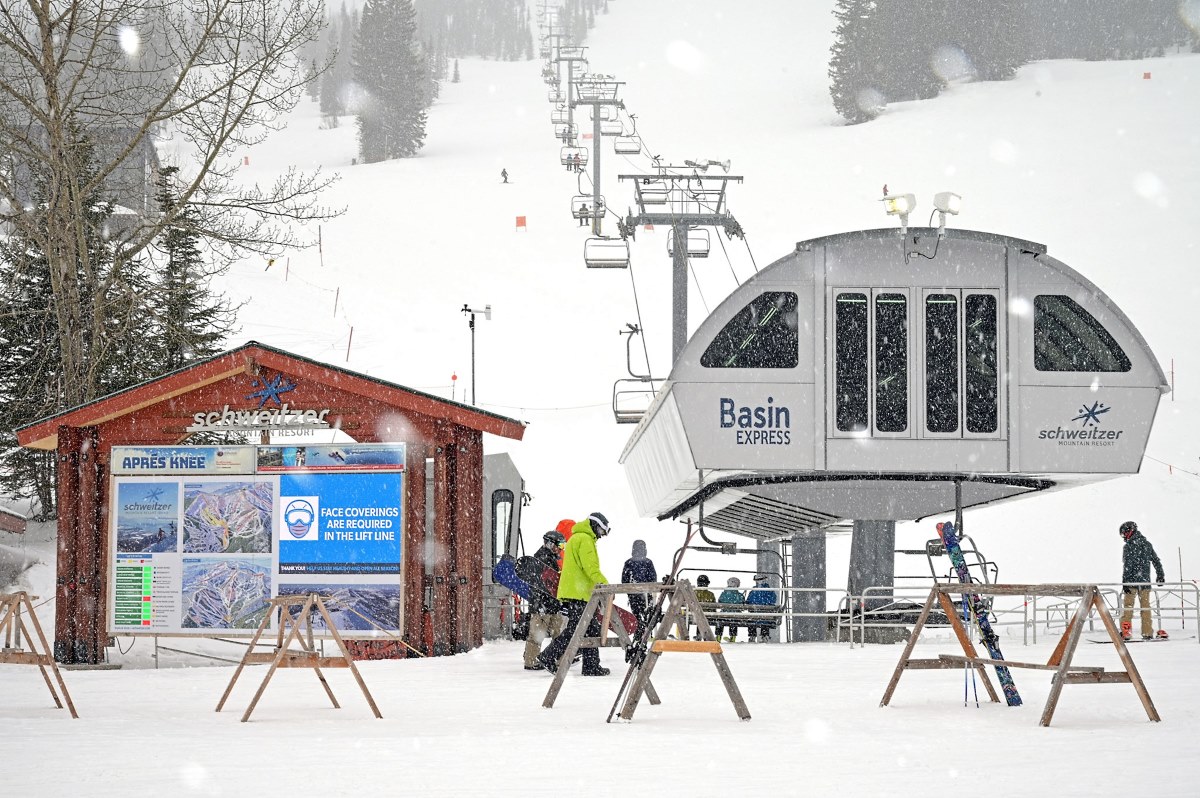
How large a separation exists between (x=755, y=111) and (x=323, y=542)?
94.6 m

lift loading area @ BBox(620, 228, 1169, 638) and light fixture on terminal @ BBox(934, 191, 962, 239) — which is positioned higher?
light fixture on terminal @ BBox(934, 191, 962, 239)

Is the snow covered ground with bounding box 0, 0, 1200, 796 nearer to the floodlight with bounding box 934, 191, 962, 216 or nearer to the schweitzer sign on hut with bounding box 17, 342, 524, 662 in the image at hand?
the schweitzer sign on hut with bounding box 17, 342, 524, 662

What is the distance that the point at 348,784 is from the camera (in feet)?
21.7

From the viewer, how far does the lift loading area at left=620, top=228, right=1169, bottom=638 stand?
15539 millimetres

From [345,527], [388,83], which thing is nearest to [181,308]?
[345,527]

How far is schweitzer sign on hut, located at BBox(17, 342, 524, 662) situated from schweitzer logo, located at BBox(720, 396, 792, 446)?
286 cm

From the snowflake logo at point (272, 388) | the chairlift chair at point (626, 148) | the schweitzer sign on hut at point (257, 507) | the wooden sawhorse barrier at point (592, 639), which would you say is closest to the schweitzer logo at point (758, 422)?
the schweitzer sign on hut at point (257, 507)

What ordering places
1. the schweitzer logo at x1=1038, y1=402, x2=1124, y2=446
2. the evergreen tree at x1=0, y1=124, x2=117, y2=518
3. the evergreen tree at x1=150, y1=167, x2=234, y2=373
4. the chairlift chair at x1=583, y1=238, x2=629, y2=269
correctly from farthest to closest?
the evergreen tree at x1=150, y1=167, x2=234, y2=373
the evergreen tree at x1=0, y1=124, x2=117, y2=518
the chairlift chair at x1=583, y1=238, x2=629, y2=269
the schweitzer logo at x1=1038, y1=402, x2=1124, y2=446

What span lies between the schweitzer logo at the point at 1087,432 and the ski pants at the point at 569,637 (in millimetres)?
5985

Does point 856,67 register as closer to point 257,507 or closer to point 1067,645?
point 257,507

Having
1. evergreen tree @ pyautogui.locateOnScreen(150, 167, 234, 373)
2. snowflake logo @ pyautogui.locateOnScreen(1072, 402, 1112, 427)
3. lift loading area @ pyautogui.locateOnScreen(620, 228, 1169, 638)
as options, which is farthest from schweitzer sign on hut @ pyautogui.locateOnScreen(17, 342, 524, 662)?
evergreen tree @ pyautogui.locateOnScreen(150, 167, 234, 373)

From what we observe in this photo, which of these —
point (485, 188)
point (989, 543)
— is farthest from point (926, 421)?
point (485, 188)

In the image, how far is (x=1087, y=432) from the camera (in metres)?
15.7

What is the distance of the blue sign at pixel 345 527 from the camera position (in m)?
16.3
